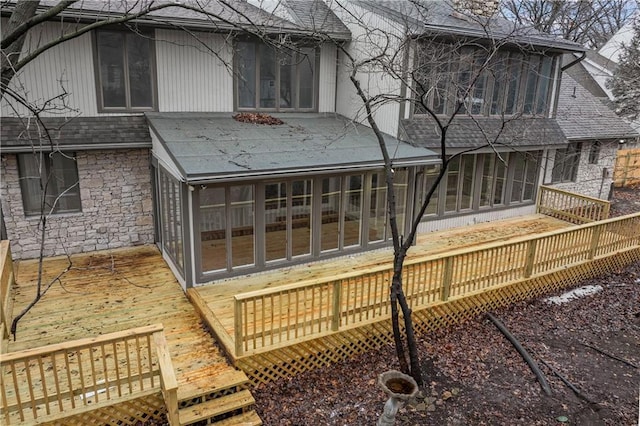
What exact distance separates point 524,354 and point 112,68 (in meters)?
9.88

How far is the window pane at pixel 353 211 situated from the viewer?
976cm

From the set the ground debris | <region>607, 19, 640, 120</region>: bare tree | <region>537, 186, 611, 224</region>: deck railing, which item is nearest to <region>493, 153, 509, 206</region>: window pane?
<region>537, 186, 611, 224</region>: deck railing

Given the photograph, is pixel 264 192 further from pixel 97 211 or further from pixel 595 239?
pixel 595 239

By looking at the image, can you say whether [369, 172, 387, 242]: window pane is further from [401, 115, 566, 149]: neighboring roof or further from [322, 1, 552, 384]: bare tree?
[401, 115, 566, 149]: neighboring roof

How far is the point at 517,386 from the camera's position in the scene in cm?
673

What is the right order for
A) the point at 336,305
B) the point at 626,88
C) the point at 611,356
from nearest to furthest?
the point at 336,305
the point at 611,356
the point at 626,88

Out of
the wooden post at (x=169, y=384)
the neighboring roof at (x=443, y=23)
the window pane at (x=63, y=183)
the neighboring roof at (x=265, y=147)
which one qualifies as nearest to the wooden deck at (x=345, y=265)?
the wooden post at (x=169, y=384)

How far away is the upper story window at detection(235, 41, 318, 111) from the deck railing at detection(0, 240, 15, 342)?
590 cm

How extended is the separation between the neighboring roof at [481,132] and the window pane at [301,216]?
10.9 ft

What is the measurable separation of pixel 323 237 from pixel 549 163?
896 centimetres

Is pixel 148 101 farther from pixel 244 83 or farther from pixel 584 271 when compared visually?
pixel 584 271

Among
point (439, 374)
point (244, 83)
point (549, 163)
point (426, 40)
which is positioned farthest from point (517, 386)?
point (549, 163)

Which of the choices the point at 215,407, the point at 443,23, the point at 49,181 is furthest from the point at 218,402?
the point at 443,23

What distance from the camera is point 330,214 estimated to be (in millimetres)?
9648
